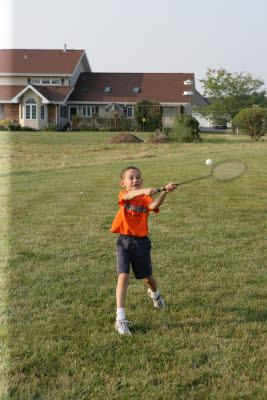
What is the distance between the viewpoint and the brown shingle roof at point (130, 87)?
136 feet

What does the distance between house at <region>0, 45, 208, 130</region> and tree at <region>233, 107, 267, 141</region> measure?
1309 cm

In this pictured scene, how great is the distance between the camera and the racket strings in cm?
473

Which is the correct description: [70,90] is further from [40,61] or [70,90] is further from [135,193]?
[135,193]

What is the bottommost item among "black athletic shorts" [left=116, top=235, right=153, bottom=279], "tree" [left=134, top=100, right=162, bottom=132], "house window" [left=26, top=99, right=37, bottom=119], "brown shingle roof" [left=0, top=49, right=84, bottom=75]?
"black athletic shorts" [left=116, top=235, right=153, bottom=279]

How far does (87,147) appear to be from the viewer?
2184 cm

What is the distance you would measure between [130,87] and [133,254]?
134 ft

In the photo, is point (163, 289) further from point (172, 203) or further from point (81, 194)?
point (81, 194)

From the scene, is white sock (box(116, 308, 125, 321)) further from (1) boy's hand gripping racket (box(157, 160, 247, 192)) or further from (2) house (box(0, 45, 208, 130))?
(2) house (box(0, 45, 208, 130))

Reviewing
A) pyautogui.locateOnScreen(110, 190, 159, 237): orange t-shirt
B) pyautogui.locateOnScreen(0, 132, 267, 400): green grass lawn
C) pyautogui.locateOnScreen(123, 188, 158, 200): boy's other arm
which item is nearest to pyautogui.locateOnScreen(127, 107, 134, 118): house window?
pyautogui.locateOnScreen(0, 132, 267, 400): green grass lawn

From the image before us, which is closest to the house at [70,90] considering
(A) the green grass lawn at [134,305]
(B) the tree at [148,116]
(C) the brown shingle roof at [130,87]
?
(C) the brown shingle roof at [130,87]

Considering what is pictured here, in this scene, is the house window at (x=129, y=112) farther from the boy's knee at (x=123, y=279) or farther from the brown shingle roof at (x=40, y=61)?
the boy's knee at (x=123, y=279)

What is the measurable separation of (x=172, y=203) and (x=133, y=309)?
16.1ft

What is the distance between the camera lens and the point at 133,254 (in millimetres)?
3951

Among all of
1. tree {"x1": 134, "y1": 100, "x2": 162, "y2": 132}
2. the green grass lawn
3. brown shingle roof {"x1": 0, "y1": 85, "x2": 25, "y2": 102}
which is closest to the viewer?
the green grass lawn
